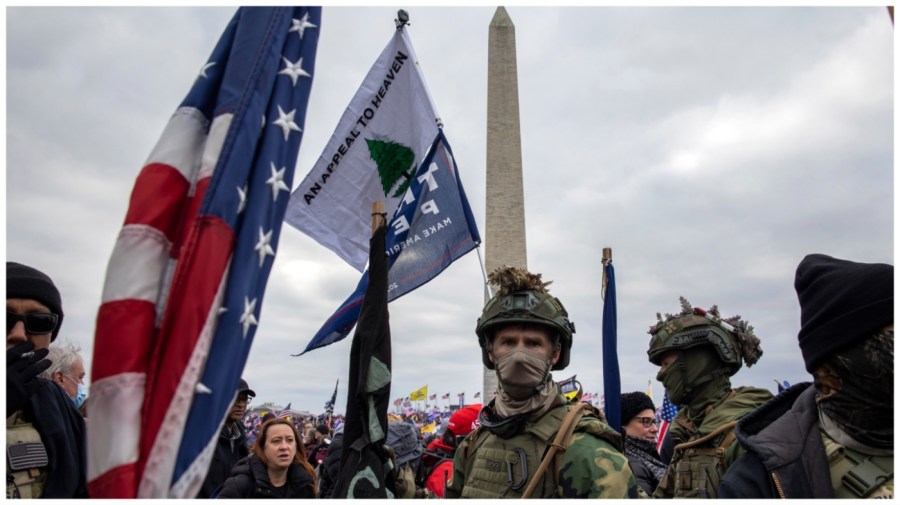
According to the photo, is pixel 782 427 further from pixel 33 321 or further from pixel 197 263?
pixel 33 321

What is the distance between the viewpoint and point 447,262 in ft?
16.4

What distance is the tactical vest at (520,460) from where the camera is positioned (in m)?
2.57

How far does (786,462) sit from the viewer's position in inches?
81.5

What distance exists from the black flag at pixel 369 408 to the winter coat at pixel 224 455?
2356 mm

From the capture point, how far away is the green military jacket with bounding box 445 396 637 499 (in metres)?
2.36

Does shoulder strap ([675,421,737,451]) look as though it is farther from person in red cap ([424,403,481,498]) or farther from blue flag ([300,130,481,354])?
blue flag ([300,130,481,354])

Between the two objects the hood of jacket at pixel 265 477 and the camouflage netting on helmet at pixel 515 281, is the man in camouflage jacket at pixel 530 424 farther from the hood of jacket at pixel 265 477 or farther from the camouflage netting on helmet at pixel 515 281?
the hood of jacket at pixel 265 477

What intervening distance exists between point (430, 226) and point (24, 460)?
10.3ft

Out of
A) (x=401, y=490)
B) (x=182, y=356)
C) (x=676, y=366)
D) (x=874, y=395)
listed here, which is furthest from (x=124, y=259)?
(x=676, y=366)

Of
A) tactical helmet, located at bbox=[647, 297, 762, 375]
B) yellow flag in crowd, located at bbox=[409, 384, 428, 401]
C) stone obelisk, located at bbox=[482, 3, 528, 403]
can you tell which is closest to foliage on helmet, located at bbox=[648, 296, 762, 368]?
tactical helmet, located at bbox=[647, 297, 762, 375]

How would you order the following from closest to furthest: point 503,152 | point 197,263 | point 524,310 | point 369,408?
1. point 197,263
2. point 369,408
3. point 524,310
4. point 503,152

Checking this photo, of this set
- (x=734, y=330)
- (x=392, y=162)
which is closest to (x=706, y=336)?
(x=734, y=330)

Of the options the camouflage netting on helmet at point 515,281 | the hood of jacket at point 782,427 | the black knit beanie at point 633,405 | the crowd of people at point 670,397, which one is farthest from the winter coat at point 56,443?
the black knit beanie at point 633,405

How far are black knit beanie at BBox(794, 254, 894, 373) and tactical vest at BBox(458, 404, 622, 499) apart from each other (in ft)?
2.78
